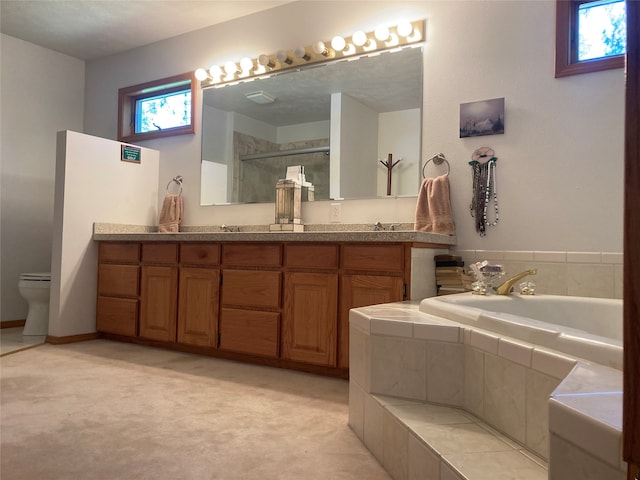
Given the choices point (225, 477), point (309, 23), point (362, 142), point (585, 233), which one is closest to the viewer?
point (225, 477)

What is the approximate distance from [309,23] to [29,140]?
106 inches

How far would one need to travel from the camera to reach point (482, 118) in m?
2.69

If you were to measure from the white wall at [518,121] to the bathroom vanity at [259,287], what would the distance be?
0.42 meters

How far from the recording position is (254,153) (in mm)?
3529

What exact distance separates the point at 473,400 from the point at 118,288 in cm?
277

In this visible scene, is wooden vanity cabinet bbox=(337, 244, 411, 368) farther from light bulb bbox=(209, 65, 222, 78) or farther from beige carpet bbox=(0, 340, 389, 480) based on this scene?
light bulb bbox=(209, 65, 222, 78)

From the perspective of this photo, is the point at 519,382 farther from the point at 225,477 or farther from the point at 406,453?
the point at 225,477

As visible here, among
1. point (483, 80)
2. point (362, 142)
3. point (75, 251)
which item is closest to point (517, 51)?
point (483, 80)

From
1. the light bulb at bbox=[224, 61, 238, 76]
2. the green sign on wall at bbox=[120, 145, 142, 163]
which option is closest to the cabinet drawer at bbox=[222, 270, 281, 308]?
the green sign on wall at bbox=[120, 145, 142, 163]

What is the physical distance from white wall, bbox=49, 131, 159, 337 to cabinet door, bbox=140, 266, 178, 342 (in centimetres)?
55

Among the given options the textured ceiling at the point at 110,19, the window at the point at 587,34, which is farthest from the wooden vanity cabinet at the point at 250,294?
the textured ceiling at the point at 110,19

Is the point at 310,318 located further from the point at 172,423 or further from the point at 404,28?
the point at 404,28

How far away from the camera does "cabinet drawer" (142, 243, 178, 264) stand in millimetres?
3156

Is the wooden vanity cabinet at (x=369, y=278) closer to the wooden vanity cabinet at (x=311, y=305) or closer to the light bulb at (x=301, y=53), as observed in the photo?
the wooden vanity cabinet at (x=311, y=305)
